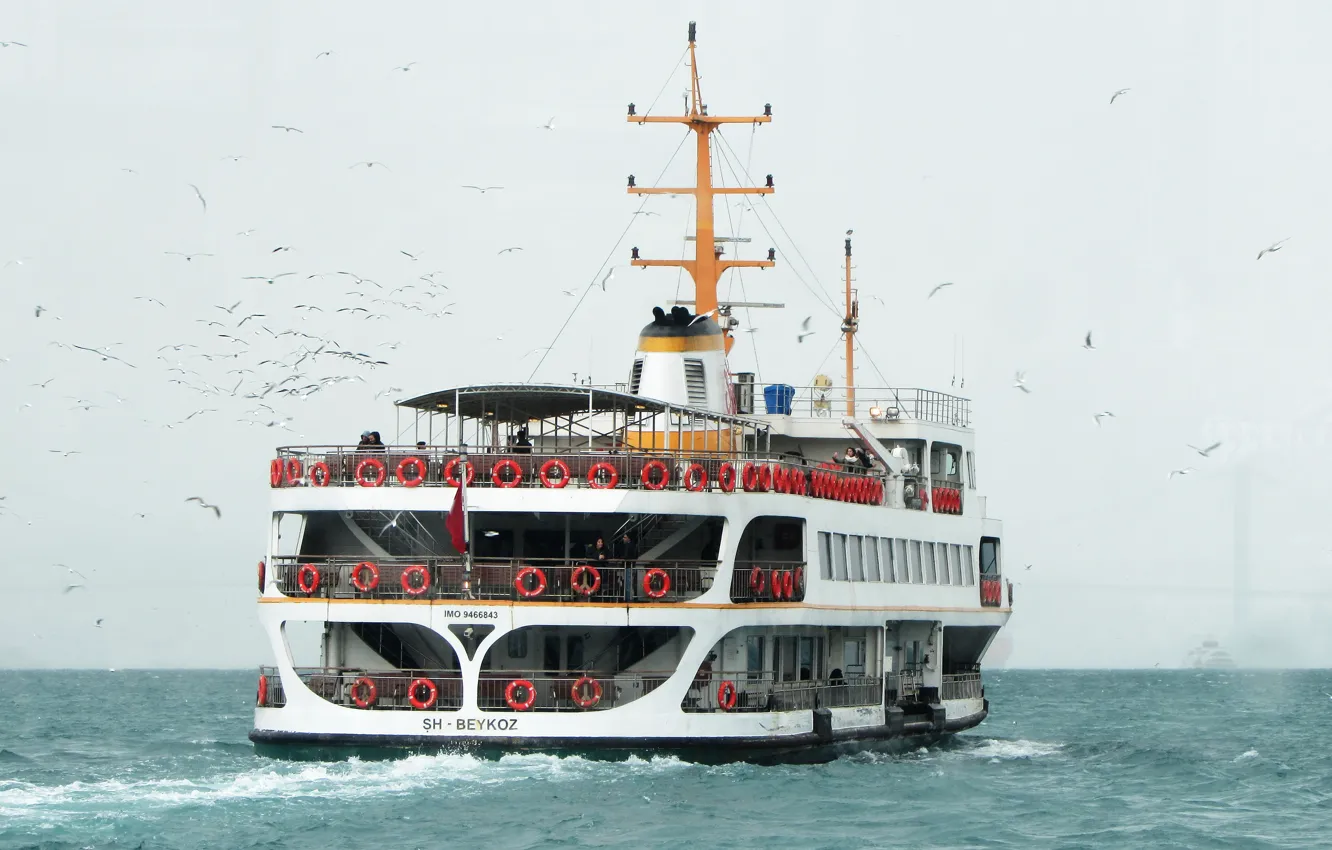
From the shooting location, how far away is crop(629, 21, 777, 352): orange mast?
1784 inches

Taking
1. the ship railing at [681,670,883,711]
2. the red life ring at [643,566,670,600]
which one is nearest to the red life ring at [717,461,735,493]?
the red life ring at [643,566,670,600]

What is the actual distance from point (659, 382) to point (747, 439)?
356cm

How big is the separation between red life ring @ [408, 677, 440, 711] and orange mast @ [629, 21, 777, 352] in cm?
1517

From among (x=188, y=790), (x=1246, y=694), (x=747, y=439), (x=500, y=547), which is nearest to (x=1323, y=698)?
(x=1246, y=694)

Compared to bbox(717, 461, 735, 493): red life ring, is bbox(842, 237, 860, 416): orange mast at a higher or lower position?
higher

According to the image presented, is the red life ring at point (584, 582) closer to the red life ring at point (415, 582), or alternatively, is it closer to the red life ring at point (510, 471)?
the red life ring at point (510, 471)

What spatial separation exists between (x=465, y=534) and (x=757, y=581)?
17.8 ft

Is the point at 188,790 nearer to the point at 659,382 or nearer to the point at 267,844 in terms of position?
the point at 267,844

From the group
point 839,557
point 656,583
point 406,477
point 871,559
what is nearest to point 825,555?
point 839,557

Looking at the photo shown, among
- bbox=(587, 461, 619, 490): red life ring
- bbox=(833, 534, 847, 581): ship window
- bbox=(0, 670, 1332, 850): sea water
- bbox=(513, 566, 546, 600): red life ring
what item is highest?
bbox=(587, 461, 619, 490): red life ring

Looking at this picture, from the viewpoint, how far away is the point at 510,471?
34312 millimetres

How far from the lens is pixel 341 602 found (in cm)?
3378

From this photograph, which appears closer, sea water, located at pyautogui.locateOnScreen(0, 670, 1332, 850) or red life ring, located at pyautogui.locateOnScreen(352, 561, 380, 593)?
sea water, located at pyautogui.locateOnScreen(0, 670, 1332, 850)

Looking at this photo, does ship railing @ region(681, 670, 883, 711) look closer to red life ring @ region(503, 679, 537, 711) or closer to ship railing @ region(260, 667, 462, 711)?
red life ring @ region(503, 679, 537, 711)
